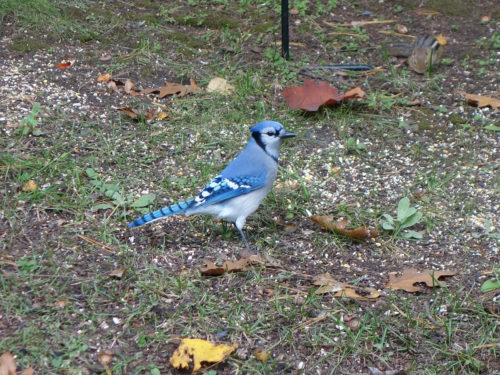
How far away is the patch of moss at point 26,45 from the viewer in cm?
512

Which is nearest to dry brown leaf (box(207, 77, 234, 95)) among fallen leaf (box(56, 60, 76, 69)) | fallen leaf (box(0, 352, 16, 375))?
fallen leaf (box(56, 60, 76, 69))

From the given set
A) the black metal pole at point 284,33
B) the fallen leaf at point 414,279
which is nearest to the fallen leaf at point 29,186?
the fallen leaf at point 414,279

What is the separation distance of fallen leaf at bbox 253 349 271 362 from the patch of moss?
3.25 metres

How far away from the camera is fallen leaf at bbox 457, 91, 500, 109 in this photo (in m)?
4.69

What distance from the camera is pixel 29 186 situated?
3766 millimetres

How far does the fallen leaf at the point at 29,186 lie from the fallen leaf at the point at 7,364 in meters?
1.25

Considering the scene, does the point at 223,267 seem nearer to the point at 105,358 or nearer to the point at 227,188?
the point at 227,188

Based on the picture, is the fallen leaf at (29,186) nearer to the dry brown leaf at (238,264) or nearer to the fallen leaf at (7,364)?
the dry brown leaf at (238,264)

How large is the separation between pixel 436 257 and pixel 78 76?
2779 mm

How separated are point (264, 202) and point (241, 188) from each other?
47 centimetres

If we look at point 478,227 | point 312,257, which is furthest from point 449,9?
point 312,257

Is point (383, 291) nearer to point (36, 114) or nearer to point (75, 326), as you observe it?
point (75, 326)

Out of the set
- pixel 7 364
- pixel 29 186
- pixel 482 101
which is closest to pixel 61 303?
pixel 7 364

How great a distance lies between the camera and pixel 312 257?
3.51m
